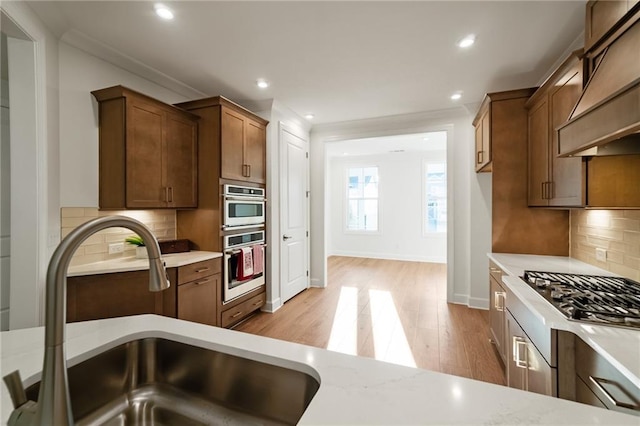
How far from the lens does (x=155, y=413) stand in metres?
0.90

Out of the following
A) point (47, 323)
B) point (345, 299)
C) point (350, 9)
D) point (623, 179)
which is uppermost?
point (350, 9)

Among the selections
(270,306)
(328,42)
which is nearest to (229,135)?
(328,42)

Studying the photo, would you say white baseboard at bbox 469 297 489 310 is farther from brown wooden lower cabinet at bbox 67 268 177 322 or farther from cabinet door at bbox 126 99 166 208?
cabinet door at bbox 126 99 166 208

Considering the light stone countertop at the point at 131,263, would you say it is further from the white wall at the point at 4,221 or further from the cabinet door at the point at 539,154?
the cabinet door at the point at 539,154

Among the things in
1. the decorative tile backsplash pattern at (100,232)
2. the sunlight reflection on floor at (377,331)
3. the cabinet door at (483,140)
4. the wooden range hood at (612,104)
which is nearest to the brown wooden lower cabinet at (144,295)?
the decorative tile backsplash pattern at (100,232)

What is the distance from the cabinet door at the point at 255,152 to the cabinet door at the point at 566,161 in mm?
2819

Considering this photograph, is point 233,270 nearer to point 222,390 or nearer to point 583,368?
point 222,390

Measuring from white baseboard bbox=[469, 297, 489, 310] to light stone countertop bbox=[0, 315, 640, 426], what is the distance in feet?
11.4

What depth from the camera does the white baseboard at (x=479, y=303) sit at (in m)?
3.65

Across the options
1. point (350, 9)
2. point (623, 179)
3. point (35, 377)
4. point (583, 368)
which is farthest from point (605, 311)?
point (350, 9)

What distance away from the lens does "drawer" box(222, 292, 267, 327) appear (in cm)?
300

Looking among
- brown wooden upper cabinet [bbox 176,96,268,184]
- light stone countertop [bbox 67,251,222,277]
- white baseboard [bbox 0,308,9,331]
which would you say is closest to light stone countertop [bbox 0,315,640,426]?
light stone countertop [bbox 67,251,222,277]

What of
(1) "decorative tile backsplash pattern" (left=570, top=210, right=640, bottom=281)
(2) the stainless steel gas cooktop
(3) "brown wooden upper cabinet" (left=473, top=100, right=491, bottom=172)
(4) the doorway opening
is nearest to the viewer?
(2) the stainless steel gas cooktop

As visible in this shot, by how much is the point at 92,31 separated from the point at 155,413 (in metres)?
2.72
